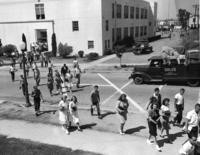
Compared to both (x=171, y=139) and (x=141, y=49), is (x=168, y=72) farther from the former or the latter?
(x=141, y=49)

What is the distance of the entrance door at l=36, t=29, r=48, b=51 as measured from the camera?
4162 centimetres

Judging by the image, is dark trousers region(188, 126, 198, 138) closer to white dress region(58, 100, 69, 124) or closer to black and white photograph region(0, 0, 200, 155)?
black and white photograph region(0, 0, 200, 155)

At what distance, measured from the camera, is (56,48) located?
40125 mm

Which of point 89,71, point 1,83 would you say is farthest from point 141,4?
point 1,83

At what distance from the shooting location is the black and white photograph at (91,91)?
9.60 metres

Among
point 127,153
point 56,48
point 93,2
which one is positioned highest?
point 93,2

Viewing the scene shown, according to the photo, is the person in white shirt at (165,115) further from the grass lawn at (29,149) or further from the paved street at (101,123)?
the grass lawn at (29,149)

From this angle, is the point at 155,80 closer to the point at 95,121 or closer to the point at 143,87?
the point at 143,87

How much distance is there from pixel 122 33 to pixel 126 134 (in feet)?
122

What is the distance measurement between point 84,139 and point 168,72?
975cm

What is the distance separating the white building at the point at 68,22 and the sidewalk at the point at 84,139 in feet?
88.1

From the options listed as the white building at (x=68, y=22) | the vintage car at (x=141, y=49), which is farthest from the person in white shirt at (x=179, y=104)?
the white building at (x=68, y=22)

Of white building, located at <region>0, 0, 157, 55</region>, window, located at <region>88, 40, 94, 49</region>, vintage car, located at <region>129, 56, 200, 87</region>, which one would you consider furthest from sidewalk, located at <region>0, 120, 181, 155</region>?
white building, located at <region>0, 0, 157, 55</region>

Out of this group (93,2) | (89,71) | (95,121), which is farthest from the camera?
(93,2)
